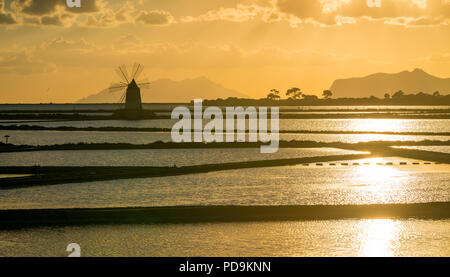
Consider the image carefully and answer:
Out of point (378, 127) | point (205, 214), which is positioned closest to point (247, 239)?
point (205, 214)

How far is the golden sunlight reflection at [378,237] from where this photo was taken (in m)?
13.1

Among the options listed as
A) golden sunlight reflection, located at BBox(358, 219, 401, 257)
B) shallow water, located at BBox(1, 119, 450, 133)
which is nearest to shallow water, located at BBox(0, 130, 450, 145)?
shallow water, located at BBox(1, 119, 450, 133)

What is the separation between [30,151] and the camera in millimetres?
39406

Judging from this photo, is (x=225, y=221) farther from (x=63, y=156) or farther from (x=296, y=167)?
(x=63, y=156)

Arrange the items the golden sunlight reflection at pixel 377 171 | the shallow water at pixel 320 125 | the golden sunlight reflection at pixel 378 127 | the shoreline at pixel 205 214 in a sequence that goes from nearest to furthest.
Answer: the shoreline at pixel 205 214
the golden sunlight reflection at pixel 377 171
the shallow water at pixel 320 125
the golden sunlight reflection at pixel 378 127

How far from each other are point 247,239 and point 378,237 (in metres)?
2.90

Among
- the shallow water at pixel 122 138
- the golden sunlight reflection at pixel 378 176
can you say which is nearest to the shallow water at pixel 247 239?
the golden sunlight reflection at pixel 378 176

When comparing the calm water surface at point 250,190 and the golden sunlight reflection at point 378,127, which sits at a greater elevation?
the golden sunlight reflection at point 378,127

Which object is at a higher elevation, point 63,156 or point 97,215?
point 63,156

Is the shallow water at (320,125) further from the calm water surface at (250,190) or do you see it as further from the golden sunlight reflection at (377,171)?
the calm water surface at (250,190)

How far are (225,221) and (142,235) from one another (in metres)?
2.27

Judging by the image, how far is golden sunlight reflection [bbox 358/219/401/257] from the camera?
43.1 ft
